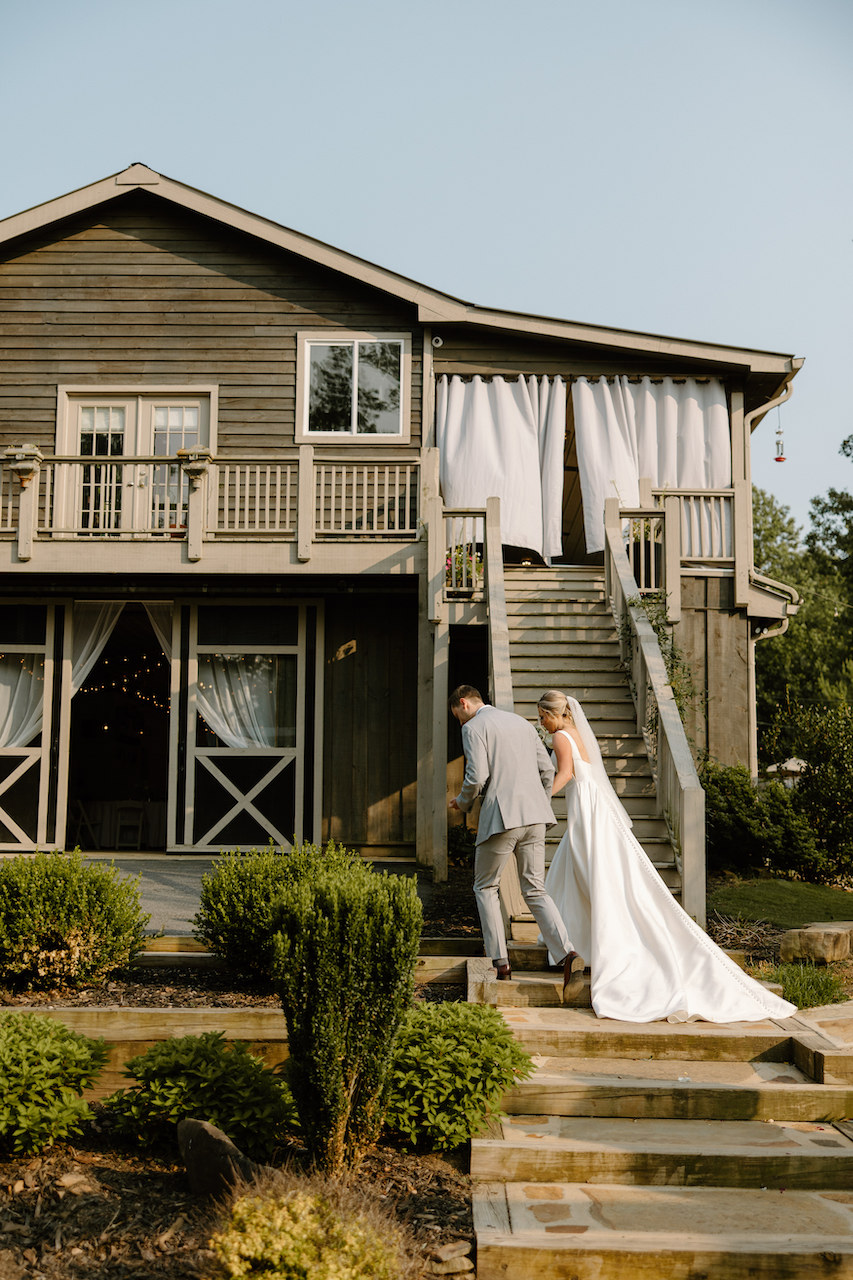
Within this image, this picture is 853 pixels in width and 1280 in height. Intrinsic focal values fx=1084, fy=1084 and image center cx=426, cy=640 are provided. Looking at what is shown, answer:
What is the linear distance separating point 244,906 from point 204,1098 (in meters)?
1.86

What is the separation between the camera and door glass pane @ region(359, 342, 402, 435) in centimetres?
1308

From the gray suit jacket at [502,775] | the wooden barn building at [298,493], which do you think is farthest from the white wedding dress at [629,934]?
the wooden barn building at [298,493]

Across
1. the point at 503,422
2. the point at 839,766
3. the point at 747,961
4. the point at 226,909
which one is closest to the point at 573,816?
the point at 747,961

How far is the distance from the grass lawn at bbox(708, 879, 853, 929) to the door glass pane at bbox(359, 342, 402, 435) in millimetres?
6586

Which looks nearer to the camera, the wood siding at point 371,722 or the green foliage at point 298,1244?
the green foliage at point 298,1244

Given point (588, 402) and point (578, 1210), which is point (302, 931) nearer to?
point (578, 1210)

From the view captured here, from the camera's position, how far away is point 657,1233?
3787 mm

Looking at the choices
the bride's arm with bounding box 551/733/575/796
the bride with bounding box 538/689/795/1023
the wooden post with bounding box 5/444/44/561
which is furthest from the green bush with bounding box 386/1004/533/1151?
the wooden post with bounding box 5/444/44/561

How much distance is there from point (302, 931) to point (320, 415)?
9.75 metres

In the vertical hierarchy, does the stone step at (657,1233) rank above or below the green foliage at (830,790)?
below

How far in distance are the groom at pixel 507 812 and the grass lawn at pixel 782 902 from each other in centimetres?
279

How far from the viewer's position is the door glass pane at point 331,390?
13062 mm

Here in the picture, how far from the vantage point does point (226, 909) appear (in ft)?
20.7

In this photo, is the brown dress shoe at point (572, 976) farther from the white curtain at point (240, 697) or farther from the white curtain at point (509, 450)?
the white curtain at point (509, 450)
